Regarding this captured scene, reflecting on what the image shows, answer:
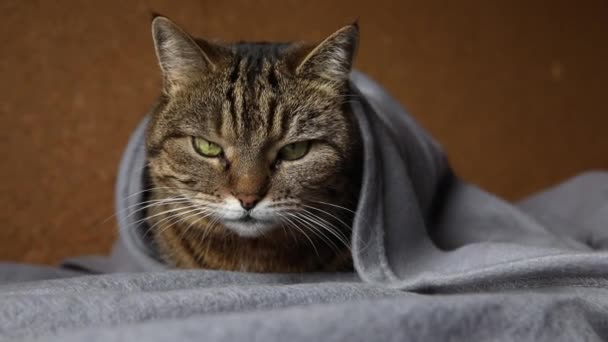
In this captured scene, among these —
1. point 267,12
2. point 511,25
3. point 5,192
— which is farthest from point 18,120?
point 511,25

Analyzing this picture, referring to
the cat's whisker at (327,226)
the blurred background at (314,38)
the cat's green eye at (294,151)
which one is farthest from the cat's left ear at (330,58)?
the blurred background at (314,38)

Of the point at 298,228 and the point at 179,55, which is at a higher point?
the point at 179,55

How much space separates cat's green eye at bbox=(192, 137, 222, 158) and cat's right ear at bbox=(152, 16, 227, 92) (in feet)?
0.35

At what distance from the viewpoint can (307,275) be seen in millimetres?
948

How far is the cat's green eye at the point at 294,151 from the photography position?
0.94 m

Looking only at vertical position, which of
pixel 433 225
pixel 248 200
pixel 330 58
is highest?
pixel 330 58

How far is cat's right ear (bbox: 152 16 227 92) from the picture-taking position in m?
0.93

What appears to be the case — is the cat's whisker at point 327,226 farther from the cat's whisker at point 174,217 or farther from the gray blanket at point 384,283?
the cat's whisker at point 174,217

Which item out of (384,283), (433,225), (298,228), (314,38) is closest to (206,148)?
(298,228)

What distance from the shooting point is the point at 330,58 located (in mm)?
958

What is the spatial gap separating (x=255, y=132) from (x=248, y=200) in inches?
4.3

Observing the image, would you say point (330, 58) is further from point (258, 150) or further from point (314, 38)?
point (314, 38)

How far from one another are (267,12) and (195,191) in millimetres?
785

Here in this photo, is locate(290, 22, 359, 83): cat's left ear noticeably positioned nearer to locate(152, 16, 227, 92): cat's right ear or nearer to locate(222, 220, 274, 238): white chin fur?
locate(152, 16, 227, 92): cat's right ear
